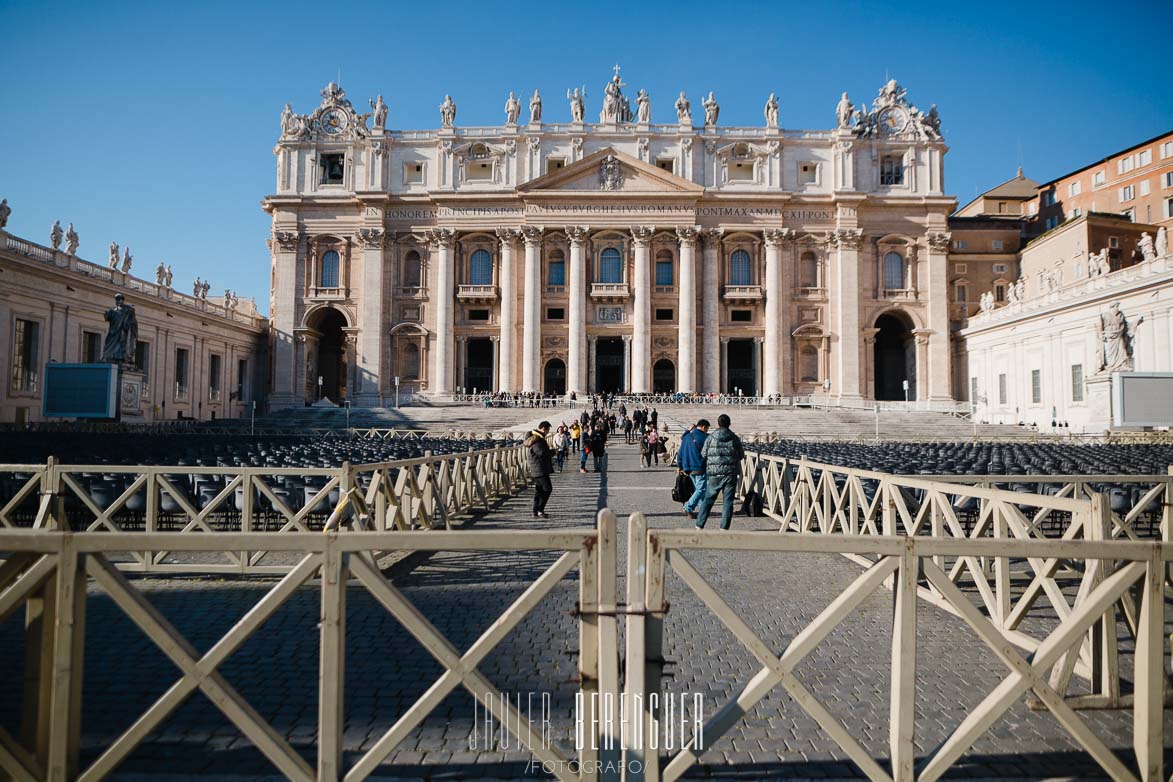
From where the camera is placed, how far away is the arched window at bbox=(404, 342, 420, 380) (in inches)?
2037

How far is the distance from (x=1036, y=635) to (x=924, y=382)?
164 feet

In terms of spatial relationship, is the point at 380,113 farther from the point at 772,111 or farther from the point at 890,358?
the point at 890,358

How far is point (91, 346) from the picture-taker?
3394 centimetres

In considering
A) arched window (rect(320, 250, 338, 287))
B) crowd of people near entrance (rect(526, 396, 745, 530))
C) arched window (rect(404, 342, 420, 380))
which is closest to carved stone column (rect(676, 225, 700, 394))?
arched window (rect(404, 342, 420, 380))

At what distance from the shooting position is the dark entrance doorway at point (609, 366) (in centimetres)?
5266

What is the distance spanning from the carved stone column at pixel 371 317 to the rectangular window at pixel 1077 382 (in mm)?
41562

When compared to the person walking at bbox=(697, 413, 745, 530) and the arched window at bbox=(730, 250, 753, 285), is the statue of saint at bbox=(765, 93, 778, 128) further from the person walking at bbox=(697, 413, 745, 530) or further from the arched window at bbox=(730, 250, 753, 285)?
the person walking at bbox=(697, 413, 745, 530)

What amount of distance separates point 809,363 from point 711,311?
8275 mm

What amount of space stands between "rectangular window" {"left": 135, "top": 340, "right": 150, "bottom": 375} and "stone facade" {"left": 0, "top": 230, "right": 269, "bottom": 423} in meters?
0.05

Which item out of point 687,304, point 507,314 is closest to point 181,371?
point 507,314

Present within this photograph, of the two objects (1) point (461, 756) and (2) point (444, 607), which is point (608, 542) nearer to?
(1) point (461, 756)

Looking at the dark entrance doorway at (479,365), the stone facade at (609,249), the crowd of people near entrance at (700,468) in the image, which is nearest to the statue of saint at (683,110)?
the stone facade at (609,249)

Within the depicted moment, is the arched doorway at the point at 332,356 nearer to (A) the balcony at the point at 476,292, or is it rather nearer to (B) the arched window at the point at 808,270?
(A) the balcony at the point at 476,292

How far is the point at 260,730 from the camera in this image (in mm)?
2689
